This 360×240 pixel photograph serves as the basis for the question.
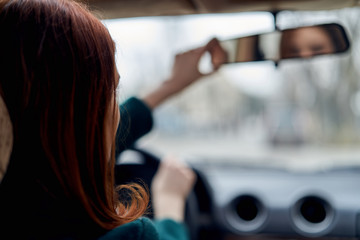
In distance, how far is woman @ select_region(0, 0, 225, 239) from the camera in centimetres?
82

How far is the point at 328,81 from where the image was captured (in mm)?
3248

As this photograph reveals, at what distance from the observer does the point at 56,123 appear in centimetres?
83

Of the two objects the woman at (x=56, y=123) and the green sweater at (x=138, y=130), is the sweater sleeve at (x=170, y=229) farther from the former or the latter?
the woman at (x=56, y=123)

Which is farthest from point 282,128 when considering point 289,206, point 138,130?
point 138,130

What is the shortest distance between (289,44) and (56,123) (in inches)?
35.9

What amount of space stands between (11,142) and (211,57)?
903 mm

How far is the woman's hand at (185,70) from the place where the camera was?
1.52m

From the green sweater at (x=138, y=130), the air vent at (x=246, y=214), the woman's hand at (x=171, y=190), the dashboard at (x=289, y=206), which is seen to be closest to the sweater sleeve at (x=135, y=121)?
the green sweater at (x=138, y=130)

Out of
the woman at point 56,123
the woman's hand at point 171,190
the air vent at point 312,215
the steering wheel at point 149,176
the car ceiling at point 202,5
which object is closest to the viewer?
the woman at point 56,123

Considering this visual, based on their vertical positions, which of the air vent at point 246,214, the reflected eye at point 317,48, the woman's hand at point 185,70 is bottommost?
the air vent at point 246,214

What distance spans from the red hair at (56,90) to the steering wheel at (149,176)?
947 mm

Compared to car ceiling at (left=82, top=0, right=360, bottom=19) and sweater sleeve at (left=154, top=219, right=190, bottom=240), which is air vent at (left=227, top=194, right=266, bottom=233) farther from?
car ceiling at (left=82, top=0, right=360, bottom=19)

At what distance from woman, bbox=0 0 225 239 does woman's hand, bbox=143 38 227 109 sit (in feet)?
2.20

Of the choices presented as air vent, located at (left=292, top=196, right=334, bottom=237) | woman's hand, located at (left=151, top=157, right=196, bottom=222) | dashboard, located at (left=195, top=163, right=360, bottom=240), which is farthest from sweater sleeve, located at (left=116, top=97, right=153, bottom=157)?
air vent, located at (left=292, top=196, right=334, bottom=237)
